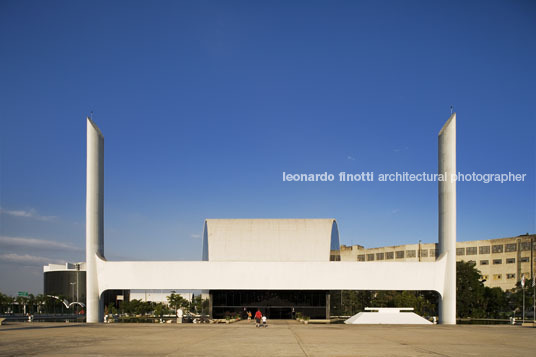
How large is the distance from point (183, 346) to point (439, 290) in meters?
30.3

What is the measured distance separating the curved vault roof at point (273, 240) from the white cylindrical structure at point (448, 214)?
1183cm

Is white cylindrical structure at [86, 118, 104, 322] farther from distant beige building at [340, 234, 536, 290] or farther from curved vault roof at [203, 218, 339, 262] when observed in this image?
distant beige building at [340, 234, 536, 290]

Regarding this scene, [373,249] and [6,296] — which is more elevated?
[373,249]

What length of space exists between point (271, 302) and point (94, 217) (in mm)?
19081

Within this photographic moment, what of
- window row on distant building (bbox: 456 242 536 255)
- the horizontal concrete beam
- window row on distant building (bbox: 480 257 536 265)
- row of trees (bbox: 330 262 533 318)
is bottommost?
row of trees (bbox: 330 262 533 318)

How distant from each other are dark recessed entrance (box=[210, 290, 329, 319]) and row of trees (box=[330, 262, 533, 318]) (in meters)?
2.02

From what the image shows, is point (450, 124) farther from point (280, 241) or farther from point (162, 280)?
point (162, 280)

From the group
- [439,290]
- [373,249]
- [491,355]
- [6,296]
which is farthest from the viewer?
[373,249]

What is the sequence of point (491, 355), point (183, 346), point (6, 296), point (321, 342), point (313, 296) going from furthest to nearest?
point (6, 296) → point (313, 296) → point (321, 342) → point (183, 346) → point (491, 355)

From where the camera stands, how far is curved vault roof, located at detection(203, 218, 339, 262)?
169 ft

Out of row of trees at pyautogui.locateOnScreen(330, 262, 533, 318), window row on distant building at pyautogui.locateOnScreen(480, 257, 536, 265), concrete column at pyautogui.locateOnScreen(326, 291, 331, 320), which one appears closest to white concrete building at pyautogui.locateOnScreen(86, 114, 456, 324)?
concrete column at pyautogui.locateOnScreen(326, 291, 331, 320)

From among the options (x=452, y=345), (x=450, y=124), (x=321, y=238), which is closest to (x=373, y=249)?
(x=321, y=238)

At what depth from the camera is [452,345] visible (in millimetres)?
20844

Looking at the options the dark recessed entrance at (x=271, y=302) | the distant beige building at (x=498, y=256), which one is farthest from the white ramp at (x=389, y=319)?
the distant beige building at (x=498, y=256)
